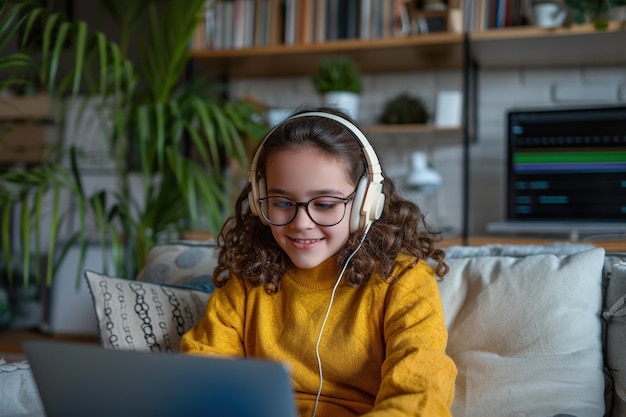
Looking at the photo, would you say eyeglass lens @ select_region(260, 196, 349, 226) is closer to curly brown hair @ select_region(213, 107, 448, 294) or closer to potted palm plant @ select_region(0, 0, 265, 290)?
curly brown hair @ select_region(213, 107, 448, 294)

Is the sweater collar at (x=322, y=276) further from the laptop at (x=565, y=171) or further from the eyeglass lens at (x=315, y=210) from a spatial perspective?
the laptop at (x=565, y=171)

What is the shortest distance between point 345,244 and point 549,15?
168cm

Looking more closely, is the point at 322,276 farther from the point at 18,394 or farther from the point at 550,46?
the point at 550,46

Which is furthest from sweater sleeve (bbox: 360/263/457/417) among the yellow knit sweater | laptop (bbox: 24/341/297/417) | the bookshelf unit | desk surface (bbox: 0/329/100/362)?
desk surface (bbox: 0/329/100/362)

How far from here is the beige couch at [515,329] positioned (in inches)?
45.6

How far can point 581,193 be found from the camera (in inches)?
100

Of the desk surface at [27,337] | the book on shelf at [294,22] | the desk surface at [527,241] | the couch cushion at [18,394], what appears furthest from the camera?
the desk surface at [27,337]

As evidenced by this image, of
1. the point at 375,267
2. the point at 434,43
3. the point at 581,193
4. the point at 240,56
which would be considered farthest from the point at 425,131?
the point at 375,267

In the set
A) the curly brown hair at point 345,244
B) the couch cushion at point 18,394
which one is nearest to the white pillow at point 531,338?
the curly brown hair at point 345,244

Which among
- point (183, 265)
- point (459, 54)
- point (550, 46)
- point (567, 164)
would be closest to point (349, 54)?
point (459, 54)

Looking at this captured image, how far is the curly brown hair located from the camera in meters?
1.15

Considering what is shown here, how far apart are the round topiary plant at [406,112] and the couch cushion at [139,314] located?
1.59 metres

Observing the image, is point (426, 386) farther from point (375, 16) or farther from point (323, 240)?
point (375, 16)

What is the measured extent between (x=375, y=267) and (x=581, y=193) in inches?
64.4
